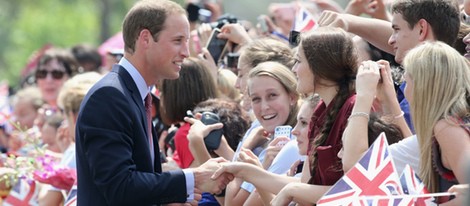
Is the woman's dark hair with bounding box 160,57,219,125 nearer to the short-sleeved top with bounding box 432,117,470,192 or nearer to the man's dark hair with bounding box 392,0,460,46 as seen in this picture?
the man's dark hair with bounding box 392,0,460,46

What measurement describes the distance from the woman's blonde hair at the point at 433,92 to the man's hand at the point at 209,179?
1.34 meters

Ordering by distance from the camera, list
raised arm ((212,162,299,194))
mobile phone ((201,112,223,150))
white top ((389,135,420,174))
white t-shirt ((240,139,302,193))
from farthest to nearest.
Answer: mobile phone ((201,112,223,150)) < white t-shirt ((240,139,302,193)) < raised arm ((212,162,299,194)) < white top ((389,135,420,174))

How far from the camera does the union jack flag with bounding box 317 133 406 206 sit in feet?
19.6

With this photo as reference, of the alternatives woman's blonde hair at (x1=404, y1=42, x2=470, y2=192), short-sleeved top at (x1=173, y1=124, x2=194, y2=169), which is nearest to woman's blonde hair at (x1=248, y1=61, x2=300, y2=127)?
short-sleeved top at (x1=173, y1=124, x2=194, y2=169)

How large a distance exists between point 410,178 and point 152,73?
184 centimetres

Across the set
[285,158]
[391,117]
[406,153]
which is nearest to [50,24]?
[285,158]

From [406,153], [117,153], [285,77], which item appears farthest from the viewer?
[285,77]

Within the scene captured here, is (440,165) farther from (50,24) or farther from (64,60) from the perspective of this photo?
(50,24)

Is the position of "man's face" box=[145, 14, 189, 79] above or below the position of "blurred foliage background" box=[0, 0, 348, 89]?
above

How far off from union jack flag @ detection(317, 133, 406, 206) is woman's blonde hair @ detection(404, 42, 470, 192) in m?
0.22

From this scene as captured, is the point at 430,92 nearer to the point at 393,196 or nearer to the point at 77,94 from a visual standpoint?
the point at 393,196

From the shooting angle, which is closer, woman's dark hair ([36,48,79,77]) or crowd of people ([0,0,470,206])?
crowd of people ([0,0,470,206])

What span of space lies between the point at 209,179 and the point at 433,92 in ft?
5.10

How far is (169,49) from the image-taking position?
7184mm
